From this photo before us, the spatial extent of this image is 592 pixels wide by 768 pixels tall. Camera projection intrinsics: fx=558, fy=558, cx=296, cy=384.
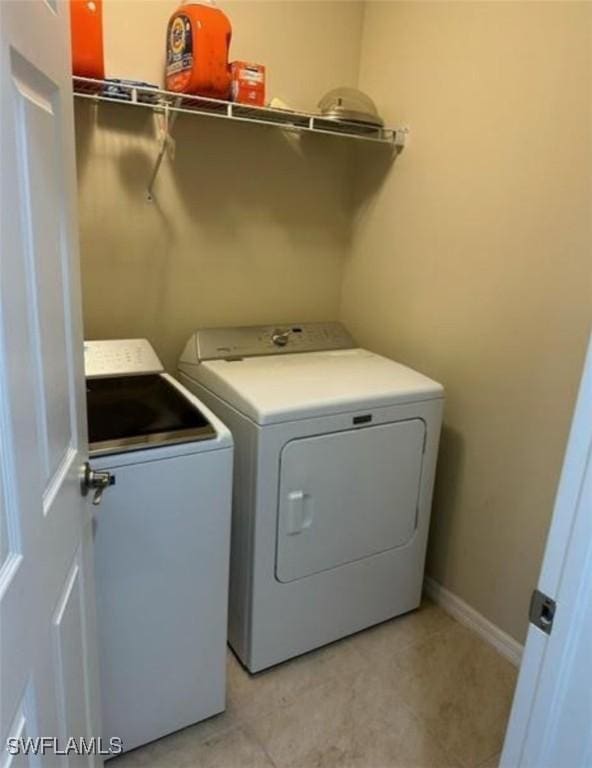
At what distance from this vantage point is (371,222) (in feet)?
7.97

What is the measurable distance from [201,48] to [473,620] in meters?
2.25

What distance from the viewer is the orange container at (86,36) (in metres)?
1.58

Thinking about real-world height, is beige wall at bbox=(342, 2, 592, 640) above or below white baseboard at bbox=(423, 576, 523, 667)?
above

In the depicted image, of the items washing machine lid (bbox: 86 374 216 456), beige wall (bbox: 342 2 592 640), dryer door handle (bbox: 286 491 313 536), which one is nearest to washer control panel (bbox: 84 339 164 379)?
washing machine lid (bbox: 86 374 216 456)

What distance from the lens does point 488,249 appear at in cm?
194

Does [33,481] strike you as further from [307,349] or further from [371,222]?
[371,222]

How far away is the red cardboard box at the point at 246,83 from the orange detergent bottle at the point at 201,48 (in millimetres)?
40

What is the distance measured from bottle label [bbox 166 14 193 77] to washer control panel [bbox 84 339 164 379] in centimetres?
92

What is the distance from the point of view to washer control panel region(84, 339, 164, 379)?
5.98 feet

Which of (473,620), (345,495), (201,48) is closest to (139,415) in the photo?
(345,495)

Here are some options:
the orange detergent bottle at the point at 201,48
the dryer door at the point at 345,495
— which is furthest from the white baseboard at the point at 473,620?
the orange detergent bottle at the point at 201,48

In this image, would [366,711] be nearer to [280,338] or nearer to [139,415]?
[139,415]

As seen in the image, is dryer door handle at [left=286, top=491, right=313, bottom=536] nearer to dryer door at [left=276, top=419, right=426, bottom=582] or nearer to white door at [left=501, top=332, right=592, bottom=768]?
dryer door at [left=276, top=419, right=426, bottom=582]

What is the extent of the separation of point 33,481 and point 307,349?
5.32 feet
